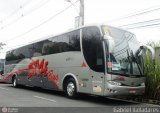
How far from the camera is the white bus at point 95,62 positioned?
1176cm

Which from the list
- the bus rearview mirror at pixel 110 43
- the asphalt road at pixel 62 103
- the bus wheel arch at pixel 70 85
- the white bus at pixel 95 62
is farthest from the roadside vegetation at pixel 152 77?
the bus wheel arch at pixel 70 85

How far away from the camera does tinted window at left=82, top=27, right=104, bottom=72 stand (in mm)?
12059

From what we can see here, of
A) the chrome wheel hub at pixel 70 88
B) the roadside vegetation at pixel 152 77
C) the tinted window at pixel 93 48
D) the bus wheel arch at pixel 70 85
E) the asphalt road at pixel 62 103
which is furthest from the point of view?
the chrome wheel hub at pixel 70 88

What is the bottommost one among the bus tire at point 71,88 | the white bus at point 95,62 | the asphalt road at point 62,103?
the asphalt road at point 62,103

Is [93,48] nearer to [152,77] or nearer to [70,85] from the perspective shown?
[70,85]

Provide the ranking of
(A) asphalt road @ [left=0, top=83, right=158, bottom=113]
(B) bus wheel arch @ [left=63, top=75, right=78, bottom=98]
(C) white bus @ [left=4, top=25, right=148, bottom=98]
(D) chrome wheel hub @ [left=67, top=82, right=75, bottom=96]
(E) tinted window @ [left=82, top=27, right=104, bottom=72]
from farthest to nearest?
1. (D) chrome wheel hub @ [left=67, top=82, right=75, bottom=96]
2. (B) bus wheel arch @ [left=63, top=75, right=78, bottom=98]
3. (E) tinted window @ [left=82, top=27, right=104, bottom=72]
4. (C) white bus @ [left=4, top=25, right=148, bottom=98]
5. (A) asphalt road @ [left=0, top=83, right=158, bottom=113]

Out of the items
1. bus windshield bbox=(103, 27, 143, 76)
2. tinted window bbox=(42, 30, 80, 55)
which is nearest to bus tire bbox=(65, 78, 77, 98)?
tinted window bbox=(42, 30, 80, 55)

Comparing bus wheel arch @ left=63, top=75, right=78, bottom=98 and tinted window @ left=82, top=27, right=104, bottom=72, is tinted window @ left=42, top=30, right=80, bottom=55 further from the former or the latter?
bus wheel arch @ left=63, top=75, right=78, bottom=98

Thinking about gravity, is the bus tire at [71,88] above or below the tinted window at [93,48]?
below

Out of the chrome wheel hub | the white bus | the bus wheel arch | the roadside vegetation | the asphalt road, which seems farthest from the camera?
the chrome wheel hub

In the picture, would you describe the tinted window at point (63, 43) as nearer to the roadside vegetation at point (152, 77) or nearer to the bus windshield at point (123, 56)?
the bus windshield at point (123, 56)

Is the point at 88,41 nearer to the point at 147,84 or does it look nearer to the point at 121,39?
the point at 121,39

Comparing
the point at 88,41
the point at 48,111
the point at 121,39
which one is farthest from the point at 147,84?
the point at 48,111

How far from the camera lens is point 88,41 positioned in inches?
506
